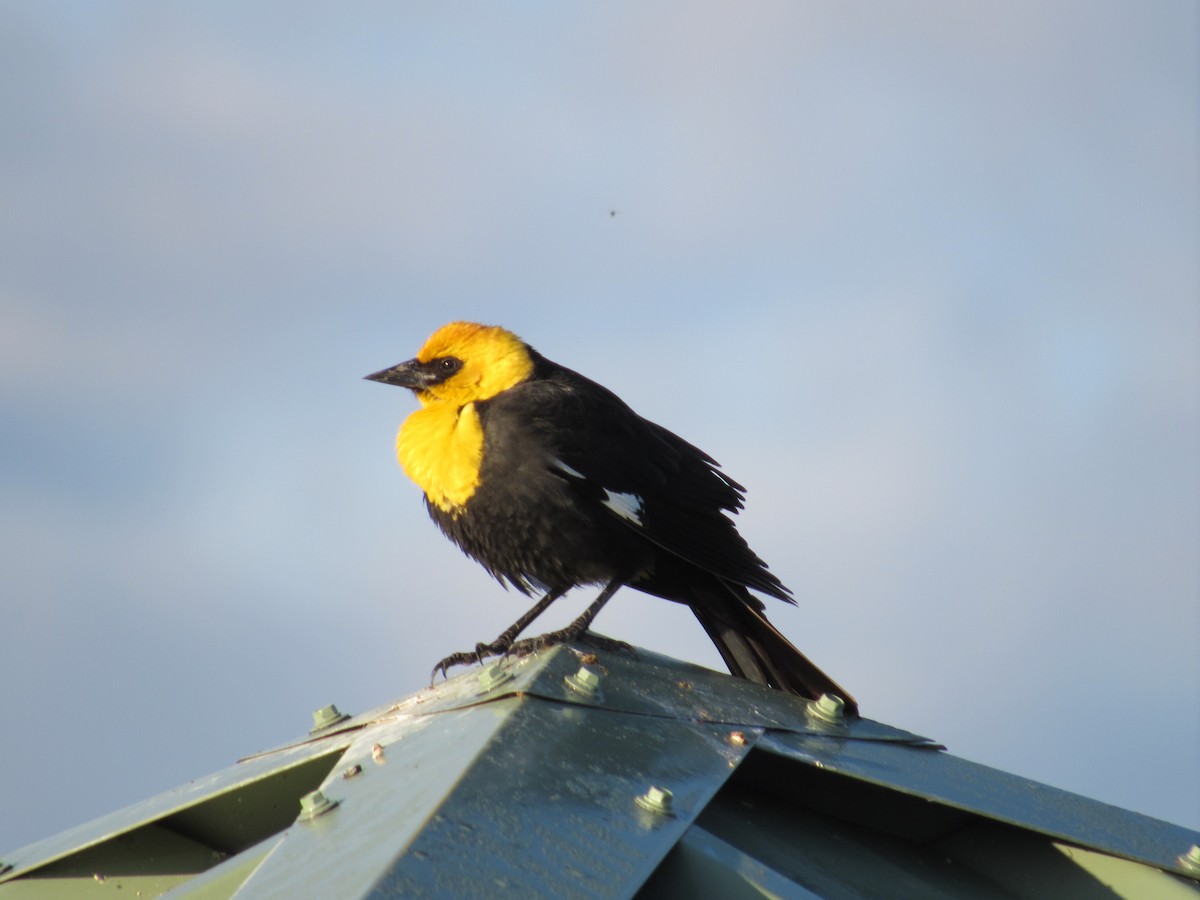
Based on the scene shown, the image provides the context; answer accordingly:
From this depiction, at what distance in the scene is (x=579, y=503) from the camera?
13.8ft

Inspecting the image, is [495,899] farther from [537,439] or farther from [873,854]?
[537,439]

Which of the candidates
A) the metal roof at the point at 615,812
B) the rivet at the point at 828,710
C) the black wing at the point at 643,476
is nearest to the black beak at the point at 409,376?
the black wing at the point at 643,476

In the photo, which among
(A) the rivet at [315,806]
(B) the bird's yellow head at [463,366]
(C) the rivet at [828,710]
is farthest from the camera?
(B) the bird's yellow head at [463,366]

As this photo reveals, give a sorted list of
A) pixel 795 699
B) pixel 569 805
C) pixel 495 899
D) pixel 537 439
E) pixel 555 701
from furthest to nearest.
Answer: pixel 537 439, pixel 795 699, pixel 555 701, pixel 569 805, pixel 495 899

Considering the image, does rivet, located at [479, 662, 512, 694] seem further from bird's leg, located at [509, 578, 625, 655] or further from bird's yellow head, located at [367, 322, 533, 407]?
bird's yellow head, located at [367, 322, 533, 407]

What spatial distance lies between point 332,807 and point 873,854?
93 cm

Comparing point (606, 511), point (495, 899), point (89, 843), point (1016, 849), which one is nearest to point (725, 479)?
point (606, 511)

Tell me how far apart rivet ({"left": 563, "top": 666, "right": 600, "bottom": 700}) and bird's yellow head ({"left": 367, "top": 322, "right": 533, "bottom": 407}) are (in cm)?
229

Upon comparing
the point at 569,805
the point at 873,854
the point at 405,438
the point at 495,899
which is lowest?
the point at 495,899

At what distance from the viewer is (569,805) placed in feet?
6.00

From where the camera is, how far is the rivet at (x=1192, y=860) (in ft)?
7.64

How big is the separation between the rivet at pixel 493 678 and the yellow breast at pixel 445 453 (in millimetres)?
1819

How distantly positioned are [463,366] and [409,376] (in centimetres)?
17

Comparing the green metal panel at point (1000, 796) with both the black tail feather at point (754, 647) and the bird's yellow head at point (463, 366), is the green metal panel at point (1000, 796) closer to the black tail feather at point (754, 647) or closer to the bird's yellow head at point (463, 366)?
the black tail feather at point (754, 647)
